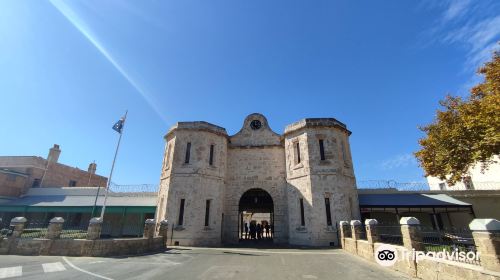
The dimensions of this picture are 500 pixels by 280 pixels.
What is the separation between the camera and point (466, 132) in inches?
499

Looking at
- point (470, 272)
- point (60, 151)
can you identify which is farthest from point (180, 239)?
point (60, 151)

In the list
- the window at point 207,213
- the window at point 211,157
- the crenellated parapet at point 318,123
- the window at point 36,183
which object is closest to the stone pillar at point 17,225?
the window at point 207,213

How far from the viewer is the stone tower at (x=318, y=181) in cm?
1730

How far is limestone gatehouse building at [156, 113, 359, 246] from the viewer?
696 inches

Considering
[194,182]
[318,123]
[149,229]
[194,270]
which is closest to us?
[194,270]

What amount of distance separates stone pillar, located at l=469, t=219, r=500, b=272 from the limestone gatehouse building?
39.6ft

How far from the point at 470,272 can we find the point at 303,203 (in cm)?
1295

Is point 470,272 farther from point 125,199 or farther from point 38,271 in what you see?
point 125,199

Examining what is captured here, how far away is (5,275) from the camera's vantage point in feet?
24.7

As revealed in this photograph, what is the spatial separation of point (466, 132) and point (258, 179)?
13.8 meters

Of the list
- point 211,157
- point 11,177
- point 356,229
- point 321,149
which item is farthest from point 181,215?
point 11,177

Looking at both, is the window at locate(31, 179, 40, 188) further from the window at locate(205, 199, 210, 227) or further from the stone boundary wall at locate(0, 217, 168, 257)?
the window at locate(205, 199, 210, 227)

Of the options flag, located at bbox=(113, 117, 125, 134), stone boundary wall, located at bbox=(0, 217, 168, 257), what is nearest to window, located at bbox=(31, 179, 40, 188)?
flag, located at bbox=(113, 117, 125, 134)

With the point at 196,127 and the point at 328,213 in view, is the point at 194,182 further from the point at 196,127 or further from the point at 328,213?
the point at 328,213
